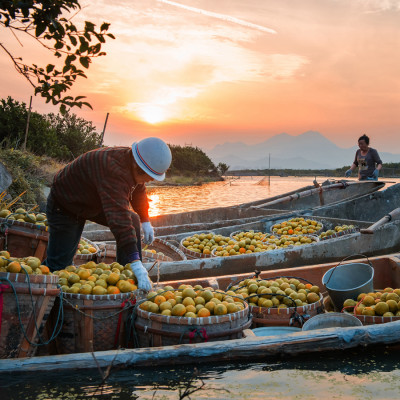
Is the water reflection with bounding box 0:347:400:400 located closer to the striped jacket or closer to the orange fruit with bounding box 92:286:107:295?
the orange fruit with bounding box 92:286:107:295

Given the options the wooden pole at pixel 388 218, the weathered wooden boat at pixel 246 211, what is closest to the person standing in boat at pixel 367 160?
the weathered wooden boat at pixel 246 211

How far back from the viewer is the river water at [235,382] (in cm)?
277

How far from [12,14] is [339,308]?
3.90m

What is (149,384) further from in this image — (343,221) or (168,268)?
(343,221)

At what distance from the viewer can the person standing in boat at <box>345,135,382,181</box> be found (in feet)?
35.8

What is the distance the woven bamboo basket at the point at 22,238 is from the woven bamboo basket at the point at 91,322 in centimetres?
185

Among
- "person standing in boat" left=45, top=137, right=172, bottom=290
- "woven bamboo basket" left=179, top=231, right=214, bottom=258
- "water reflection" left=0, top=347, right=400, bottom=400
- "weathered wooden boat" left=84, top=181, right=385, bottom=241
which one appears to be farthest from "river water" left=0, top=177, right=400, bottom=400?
"weathered wooden boat" left=84, top=181, right=385, bottom=241

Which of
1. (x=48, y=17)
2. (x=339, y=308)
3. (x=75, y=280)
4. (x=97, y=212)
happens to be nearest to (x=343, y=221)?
(x=339, y=308)

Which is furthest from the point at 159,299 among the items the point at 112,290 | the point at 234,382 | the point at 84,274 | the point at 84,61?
the point at 84,61

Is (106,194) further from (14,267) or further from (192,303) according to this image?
(192,303)

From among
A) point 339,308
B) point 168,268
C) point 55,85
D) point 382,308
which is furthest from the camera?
point 168,268

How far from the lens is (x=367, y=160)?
1115 cm

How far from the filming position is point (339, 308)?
445cm

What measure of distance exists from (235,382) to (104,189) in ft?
6.18
